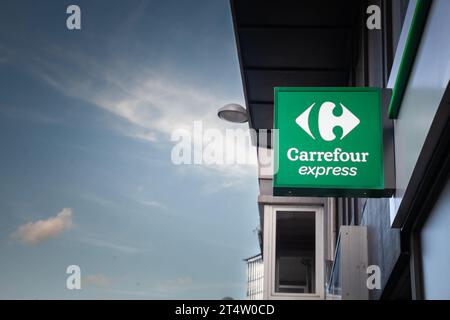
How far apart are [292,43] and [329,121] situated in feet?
20.3

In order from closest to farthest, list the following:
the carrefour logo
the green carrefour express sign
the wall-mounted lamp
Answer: the green carrefour express sign < the carrefour logo < the wall-mounted lamp

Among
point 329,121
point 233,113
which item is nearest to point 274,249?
point 233,113

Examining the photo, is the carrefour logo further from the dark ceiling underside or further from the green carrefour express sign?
the dark ceiling underside

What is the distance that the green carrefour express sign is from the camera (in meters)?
6.20

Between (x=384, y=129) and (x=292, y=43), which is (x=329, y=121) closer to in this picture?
(x=384, y=129)

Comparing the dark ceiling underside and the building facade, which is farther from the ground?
the dark ceiling underside

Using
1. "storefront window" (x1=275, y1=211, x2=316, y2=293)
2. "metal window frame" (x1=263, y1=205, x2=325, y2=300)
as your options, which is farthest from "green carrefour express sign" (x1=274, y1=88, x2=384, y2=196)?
"storefront window" (x1=275, y1=211, x2=316, y2=293)

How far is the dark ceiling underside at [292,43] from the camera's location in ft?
37.4

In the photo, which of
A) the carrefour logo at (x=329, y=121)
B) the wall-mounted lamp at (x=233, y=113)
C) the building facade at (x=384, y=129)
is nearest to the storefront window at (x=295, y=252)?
the building facade at (x=384, y=129)

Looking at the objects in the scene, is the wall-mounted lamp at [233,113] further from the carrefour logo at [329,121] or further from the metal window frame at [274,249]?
the carrefour logo at [329,121]

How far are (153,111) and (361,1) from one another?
167 inches
